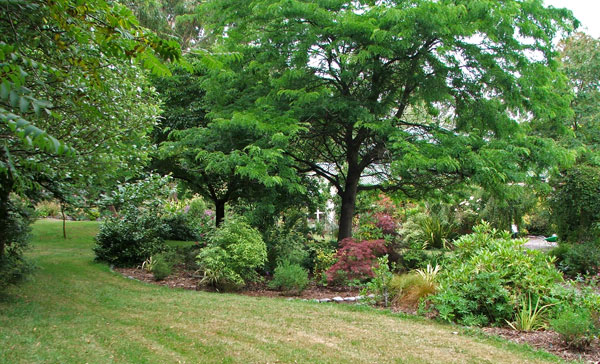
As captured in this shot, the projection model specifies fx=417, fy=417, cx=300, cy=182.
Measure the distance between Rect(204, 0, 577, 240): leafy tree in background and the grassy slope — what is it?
11.2 ft

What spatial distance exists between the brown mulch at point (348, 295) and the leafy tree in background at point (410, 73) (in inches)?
114

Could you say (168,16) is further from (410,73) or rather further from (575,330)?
Answer: (575,330)

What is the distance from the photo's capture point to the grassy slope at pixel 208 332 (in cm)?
447

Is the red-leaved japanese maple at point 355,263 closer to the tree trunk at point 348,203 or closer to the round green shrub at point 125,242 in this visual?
the tree trunk at point 348,203

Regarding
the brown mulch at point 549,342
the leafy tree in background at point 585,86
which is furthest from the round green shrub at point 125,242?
the leafy tree in background at point 585,86

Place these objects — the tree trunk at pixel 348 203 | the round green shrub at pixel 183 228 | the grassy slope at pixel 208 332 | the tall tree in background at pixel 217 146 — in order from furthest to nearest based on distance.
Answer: the round green shrub at pixel 183 228 → the tree trunk at pixel 348 203 → the tall tree in background at pixel 217 146 → the grassy slope at pixel 208 332

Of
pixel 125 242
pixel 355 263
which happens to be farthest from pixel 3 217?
pixel 355 263

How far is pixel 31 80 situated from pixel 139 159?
9.80 feet

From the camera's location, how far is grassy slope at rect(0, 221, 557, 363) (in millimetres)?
4473

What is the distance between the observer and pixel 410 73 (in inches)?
365

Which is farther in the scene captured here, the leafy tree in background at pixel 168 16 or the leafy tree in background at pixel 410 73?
the leafy tree in background at pixel 168 16

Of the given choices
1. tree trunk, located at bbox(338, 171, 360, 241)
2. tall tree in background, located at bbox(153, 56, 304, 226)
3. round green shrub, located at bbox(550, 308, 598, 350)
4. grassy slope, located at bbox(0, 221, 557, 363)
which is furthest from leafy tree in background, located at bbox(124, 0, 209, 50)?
round green shrub, located at bbox(550, 308, 598, 350)

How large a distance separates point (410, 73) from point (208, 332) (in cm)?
693

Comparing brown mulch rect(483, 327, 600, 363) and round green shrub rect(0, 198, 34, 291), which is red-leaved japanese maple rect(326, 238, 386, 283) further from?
round green shrub rect(0, 198, 34, 291)
